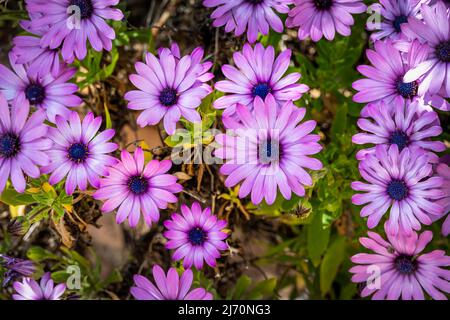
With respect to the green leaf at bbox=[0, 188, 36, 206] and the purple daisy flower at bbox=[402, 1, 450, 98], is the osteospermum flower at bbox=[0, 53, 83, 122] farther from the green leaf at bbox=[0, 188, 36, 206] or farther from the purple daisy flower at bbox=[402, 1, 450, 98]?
the purple daisy flower at bbox=[402, 1, 450, 98]

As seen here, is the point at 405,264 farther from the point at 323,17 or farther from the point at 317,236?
the point at 323,17

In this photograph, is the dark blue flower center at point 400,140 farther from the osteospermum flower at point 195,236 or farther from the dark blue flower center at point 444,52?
the osteospermum flower at point 195,236

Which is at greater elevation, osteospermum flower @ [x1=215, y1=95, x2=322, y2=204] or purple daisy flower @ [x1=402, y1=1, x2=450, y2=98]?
purple daisy flower @ [x1=402, y1=1, x2=450, y2=98]

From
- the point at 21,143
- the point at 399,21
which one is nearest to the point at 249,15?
the point at 399,21

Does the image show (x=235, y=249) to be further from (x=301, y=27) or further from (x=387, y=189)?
(x=301, y=27)

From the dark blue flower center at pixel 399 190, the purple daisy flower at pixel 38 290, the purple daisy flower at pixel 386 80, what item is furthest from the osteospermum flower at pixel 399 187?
the purple daisy flower at pixel 38 290

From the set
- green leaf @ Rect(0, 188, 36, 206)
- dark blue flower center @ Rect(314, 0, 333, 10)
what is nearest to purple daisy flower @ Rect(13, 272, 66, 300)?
green leaf @ Rect(0, 188, 36, 206)
